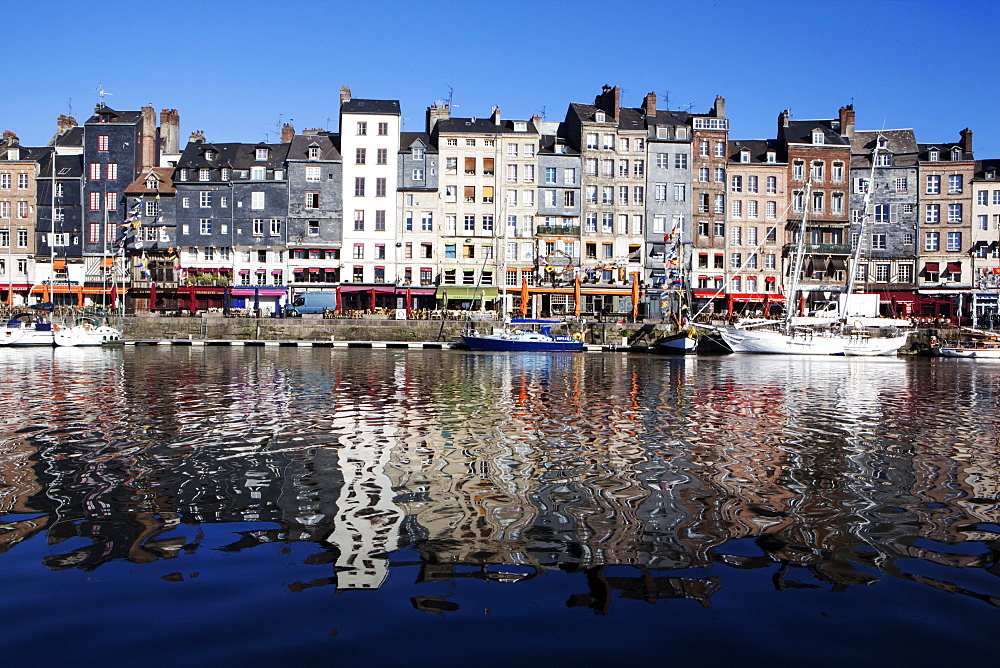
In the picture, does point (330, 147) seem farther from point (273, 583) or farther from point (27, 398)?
point (273, 583)

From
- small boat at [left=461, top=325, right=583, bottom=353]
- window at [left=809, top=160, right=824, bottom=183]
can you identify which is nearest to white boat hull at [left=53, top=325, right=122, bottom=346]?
small boat at [left=461, top=325, right=583, bottom=353]

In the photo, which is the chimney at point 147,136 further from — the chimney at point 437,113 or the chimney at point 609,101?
→ the chimney at point 609,101

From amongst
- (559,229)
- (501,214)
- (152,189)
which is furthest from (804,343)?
(152,189)

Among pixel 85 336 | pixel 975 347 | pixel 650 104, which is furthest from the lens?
pixel 650 104

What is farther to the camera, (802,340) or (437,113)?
(437,113)

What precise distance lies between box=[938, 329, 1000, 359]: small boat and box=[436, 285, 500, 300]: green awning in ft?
116

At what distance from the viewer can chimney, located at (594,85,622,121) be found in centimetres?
7769

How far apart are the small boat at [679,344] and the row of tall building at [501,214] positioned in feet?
43.2

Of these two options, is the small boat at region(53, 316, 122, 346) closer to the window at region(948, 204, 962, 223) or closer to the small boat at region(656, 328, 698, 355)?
the small boat at region(656, 328, 698, 355)

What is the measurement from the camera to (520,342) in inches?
2244

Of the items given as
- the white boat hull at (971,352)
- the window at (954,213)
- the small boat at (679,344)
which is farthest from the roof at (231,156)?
the window at (954,213)

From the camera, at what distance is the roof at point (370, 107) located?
245 feet

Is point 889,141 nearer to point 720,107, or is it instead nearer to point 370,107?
point 720,107

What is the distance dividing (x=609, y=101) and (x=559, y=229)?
46.3ft
